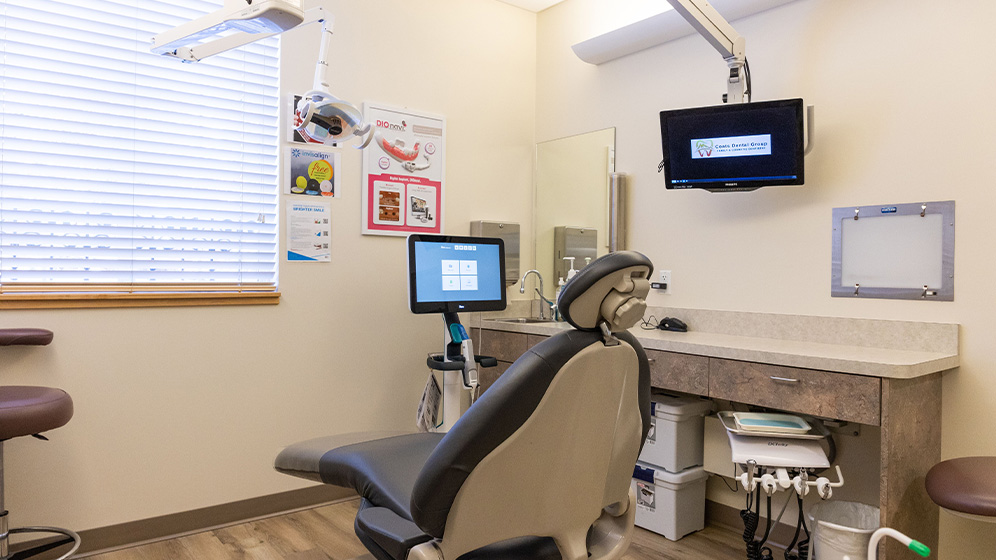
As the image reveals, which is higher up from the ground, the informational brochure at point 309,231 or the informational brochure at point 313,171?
the informational brochure at point 313,171

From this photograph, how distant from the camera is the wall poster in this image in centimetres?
336

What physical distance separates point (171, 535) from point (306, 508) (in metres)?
0.60

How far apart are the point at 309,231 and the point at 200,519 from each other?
1360 millimetres

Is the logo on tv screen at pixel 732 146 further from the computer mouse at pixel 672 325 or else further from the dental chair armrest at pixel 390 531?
the dental chair armrest at pixel 390 531

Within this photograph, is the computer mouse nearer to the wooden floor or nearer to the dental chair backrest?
the wooden floor

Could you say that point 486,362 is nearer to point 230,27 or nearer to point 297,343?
point 297,343

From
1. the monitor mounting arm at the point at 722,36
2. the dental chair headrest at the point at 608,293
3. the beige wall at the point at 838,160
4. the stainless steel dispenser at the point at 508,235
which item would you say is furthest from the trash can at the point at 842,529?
the stainless steel dispenser at the point at 508,235

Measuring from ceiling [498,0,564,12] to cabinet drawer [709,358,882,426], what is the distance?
245cm

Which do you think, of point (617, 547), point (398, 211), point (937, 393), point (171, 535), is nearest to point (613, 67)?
point (398, 211)

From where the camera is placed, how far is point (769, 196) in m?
2.93

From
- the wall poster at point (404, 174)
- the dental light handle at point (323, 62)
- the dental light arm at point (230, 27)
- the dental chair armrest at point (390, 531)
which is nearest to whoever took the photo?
the dental chair armrest at point (390, 531)

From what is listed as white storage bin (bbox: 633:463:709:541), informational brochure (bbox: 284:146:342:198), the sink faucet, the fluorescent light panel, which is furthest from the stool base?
the fluorescent light panel

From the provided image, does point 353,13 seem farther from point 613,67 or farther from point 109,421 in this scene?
point 109,421

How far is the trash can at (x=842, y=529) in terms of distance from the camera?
86.4 inches
